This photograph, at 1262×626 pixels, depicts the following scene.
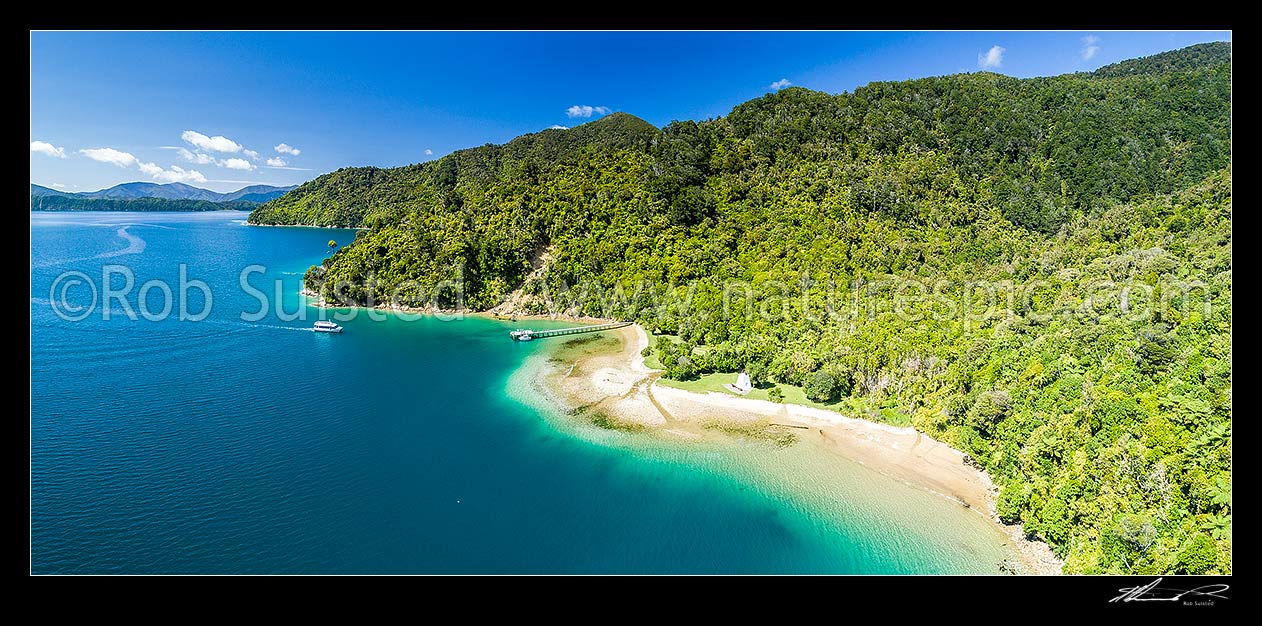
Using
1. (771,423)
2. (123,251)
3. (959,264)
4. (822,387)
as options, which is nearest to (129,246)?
(123,251)

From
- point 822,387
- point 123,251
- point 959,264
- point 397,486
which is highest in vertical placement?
point 123,251

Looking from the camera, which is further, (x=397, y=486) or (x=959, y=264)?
(x=959, y=264)

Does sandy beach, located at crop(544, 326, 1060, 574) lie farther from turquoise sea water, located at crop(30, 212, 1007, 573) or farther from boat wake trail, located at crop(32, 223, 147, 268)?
boat wake trail, located at crop(32, 223, 147, 268)

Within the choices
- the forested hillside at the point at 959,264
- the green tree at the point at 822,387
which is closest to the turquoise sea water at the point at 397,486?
the green tree at the point at 822,387

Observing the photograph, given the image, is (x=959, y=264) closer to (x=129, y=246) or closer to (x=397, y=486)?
(x=397, y=486)

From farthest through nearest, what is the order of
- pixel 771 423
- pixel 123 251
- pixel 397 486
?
1. pixel 123 251
2. pixel 771 423
3. pixel 397 486
